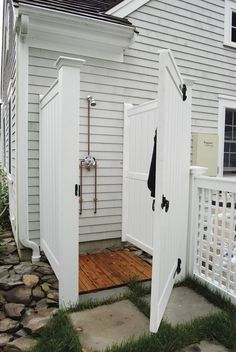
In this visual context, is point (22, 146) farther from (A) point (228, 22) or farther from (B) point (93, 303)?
(A) point (228, 22)

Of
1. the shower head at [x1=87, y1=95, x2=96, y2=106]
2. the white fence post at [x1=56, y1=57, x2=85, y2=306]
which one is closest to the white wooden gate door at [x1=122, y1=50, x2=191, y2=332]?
the shower head at [x1=87, y1=95, x2=96, y2=106]

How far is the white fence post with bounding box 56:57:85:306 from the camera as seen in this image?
2479 mm

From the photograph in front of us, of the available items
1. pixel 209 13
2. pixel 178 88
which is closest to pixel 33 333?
pixel 178 88

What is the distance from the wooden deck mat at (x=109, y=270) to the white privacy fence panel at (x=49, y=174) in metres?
0.47

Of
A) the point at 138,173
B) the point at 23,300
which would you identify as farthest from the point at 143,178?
the point at 23,300

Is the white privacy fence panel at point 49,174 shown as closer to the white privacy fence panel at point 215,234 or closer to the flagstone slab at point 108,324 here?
the flagstone slab at point 108,324

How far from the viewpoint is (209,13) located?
206 inches

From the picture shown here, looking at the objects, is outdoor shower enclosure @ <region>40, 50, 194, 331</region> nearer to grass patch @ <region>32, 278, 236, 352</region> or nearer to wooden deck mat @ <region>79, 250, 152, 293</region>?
grass patch @ <region>32, 278, 236, 352</region>

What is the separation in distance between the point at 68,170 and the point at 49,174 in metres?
0.75

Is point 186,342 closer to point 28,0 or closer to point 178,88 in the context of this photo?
point 178,88

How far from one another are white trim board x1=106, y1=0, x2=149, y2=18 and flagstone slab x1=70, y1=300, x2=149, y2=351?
159 inches

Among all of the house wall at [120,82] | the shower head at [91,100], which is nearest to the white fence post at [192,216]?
the house wall at [120,82]

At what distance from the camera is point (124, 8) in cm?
440

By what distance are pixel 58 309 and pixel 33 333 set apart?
0.34 m
